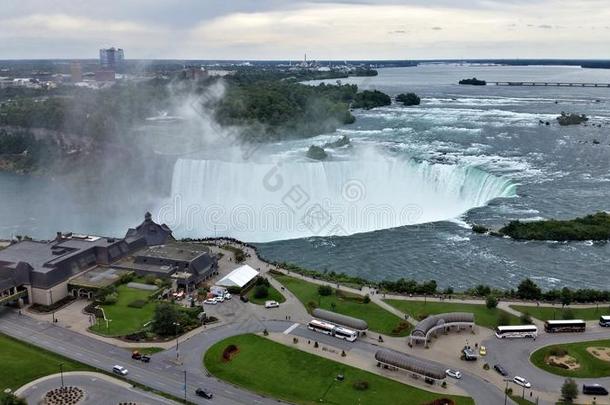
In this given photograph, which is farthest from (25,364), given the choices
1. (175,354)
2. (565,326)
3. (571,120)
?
(571,120)

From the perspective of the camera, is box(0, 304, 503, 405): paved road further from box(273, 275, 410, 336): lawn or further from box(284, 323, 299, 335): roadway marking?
box(273, 275, 410, 336): lawn

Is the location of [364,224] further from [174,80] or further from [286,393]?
[174,80]

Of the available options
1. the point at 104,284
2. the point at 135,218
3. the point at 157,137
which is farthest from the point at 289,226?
the point at 157,137

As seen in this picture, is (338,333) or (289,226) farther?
(289,226)

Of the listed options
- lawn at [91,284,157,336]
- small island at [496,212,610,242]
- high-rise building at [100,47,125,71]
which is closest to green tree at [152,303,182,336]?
lawn at [91,284,157,336]

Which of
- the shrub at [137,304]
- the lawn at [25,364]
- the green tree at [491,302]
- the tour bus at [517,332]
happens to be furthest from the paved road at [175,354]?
the green tree at [491,302]

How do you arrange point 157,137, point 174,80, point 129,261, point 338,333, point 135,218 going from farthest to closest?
point 174,80, point 157,137, point 135,218, point 129,261, point 338,333

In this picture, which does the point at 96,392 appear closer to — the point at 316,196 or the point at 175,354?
the point at 175,354
